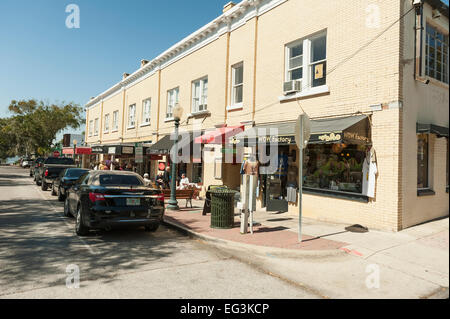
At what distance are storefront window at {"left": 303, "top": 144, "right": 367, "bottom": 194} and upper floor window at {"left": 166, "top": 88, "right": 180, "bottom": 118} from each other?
10.3 meters

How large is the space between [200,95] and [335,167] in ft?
28.9

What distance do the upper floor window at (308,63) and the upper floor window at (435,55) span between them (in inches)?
115

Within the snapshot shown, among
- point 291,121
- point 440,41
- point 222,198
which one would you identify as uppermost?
point 440,41

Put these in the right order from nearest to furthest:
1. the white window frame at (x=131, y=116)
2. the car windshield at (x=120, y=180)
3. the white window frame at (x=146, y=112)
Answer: the car windshield at (x=120, y=180) → the white window frame at (x=146, y=112) → the white window frame at (x=131, y=116)

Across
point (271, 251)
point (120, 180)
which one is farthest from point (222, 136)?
point (271, 251)

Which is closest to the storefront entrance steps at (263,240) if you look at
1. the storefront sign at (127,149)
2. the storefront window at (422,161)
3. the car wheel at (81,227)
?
the car wheel at (81,227)

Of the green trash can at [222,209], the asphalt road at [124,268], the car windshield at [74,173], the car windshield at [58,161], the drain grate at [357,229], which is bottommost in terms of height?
the asphalt road at [124,268]

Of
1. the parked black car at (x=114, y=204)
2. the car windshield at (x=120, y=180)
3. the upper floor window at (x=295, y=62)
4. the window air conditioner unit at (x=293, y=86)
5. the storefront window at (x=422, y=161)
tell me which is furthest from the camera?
the upper floor window at (x=295, y=62)

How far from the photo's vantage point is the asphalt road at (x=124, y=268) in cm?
416

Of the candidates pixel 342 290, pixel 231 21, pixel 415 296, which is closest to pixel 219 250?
pixel 342 290

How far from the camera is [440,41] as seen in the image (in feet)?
31.9

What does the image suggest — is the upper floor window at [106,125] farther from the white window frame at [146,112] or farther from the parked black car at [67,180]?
the parked black car at [67,180]

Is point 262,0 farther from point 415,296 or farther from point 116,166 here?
point 116,166

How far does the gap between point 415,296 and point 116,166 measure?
58.2 ft
